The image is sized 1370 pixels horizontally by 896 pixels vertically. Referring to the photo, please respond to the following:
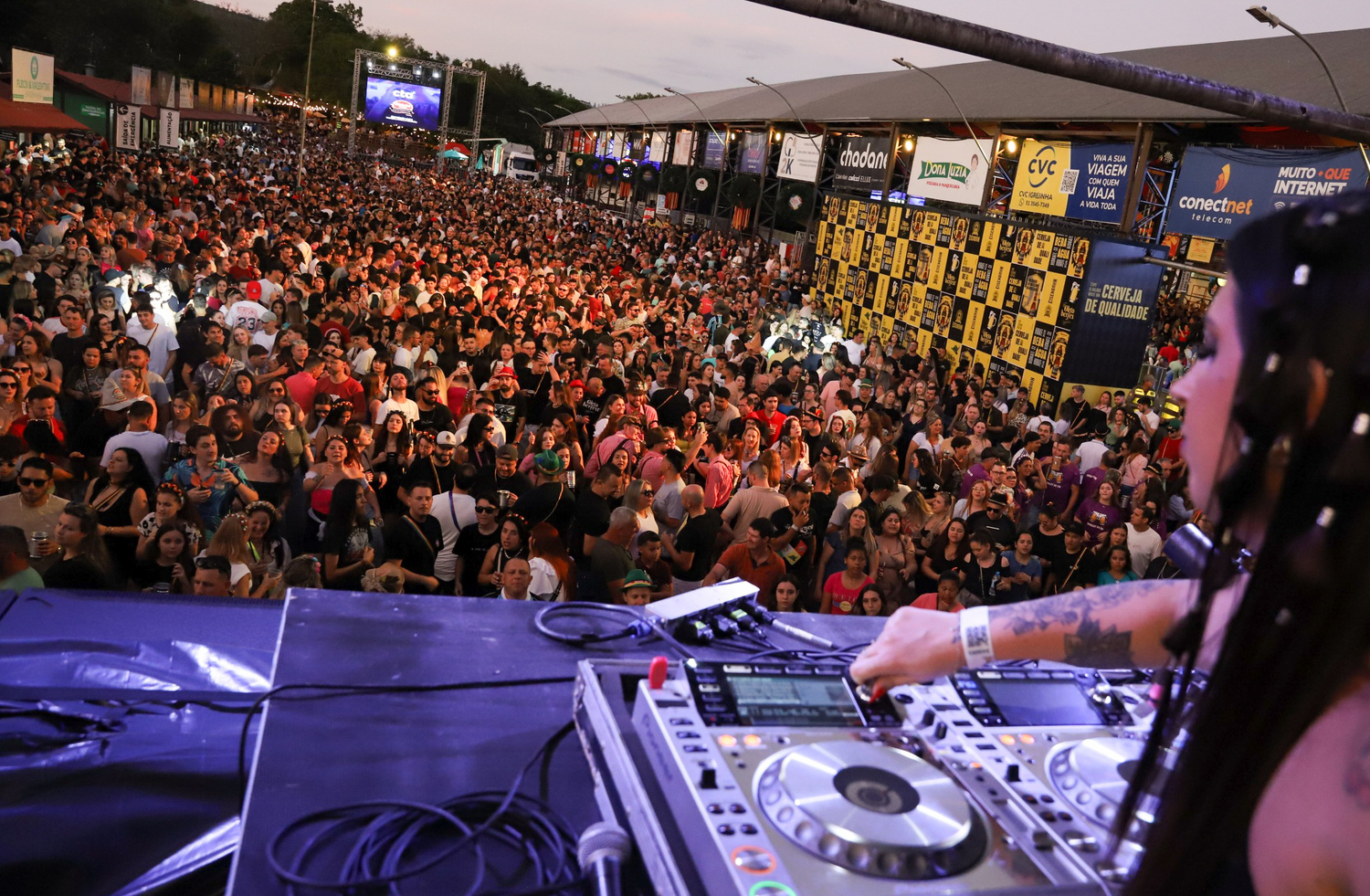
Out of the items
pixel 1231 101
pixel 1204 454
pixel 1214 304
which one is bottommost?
pixel 1204 454

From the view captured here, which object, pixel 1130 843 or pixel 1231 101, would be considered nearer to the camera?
pixel 1130 843

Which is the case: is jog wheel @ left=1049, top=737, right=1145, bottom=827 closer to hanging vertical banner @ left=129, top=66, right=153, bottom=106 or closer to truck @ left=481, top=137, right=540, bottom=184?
hanging vertical banner @ left=129, top=66, right=153, bottom=106

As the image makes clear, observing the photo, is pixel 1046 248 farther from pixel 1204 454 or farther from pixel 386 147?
pixel 386 147

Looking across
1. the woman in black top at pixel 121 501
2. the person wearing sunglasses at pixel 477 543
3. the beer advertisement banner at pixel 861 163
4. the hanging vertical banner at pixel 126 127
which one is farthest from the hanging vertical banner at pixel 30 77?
the person wearing sunglasses at pixel 477 543

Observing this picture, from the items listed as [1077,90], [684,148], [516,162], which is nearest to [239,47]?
[516,162]

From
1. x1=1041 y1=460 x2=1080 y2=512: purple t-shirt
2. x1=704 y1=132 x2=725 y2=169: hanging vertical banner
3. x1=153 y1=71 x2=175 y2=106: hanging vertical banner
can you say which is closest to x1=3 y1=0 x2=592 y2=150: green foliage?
x1=153 y1=71 x2=175 y2=106: hanging vertical banner

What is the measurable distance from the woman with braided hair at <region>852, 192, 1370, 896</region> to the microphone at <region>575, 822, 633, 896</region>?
751 millimetres

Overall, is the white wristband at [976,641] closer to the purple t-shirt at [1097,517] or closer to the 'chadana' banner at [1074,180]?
the purple t-shirt at [1097,517]

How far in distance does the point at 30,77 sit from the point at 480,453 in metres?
23.2

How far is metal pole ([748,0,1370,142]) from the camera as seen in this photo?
1.63 meters

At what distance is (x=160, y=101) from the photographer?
41.7 meters

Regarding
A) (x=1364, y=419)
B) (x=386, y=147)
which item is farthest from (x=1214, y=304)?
(x=386, y=147)

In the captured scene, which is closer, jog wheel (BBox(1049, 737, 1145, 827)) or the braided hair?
the braided hair

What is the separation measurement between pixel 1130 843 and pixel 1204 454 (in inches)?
29.8
